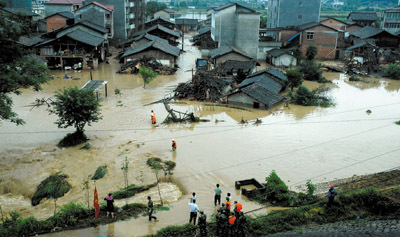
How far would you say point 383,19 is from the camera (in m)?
62.8

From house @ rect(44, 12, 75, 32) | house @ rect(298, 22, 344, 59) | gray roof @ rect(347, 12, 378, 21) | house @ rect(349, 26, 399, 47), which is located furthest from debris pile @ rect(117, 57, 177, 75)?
gray roof @ rect(347, 12, 378, 21)

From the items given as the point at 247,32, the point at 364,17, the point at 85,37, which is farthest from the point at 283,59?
the point at 364,17

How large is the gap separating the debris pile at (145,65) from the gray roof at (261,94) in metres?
13.2

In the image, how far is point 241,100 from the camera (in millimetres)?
26406

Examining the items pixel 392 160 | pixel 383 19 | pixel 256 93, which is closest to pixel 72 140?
pixel 256 93

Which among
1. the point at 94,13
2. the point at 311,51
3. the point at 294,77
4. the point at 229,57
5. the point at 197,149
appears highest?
the point at 94,13

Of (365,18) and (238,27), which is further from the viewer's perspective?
(365,18)

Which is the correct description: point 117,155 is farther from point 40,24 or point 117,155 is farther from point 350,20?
point 350,20

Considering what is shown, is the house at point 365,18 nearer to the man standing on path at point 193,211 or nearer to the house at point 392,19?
the house at point 392,19

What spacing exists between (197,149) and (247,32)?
2914cm

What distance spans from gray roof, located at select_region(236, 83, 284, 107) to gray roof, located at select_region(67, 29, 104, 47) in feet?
62.7

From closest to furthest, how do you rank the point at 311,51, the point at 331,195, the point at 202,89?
the point at 331,195
the point at 202,89
the point at 311,51

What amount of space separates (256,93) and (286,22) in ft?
118

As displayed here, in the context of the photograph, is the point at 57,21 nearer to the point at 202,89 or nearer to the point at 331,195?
the point at 202,89
